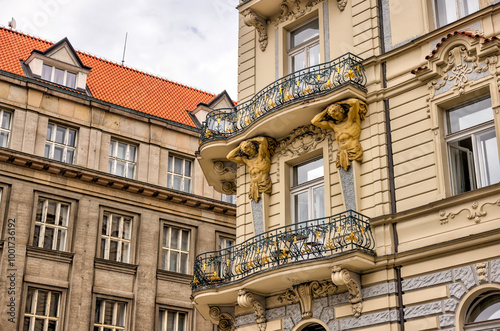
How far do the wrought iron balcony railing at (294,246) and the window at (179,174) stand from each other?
1451 centimetres

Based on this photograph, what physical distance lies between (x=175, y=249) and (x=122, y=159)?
15.5ft

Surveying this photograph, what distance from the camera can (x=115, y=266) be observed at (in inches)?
1204

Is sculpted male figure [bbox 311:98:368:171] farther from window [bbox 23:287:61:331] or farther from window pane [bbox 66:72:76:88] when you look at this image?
window pane [bbox 66:72:76:88]

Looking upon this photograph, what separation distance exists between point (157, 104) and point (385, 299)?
22.4m

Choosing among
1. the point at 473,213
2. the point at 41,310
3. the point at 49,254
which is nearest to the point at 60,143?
the point at 49,254

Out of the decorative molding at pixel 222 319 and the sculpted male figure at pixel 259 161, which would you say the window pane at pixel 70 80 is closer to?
the sculpted male figure at pixel 259 161

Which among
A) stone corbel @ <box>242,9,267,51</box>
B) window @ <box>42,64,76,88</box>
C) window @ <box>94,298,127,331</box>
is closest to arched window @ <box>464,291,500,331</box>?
stone corbel @ <box>242,9,267,51</box>

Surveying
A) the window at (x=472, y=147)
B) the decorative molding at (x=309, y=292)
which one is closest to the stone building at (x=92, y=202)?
the decorative molding at (x=309, y=292)

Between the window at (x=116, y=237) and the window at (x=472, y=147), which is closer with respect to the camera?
the window at (x=472, y=147)

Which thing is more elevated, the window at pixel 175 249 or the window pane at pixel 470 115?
the window at pixel 175 249

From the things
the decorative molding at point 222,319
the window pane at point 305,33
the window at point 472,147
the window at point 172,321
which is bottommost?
the decorative molding at point 222,319

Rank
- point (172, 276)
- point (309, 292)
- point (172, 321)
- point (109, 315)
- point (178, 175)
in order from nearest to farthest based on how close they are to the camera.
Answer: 1. point (309, 292)
2. point (109, 315)
3. point (172, 321)
4. point (172, 276)
5. point (178, 175)

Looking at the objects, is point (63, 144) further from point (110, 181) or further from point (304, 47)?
point (304, 47)

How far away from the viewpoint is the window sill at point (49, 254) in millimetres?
28766
